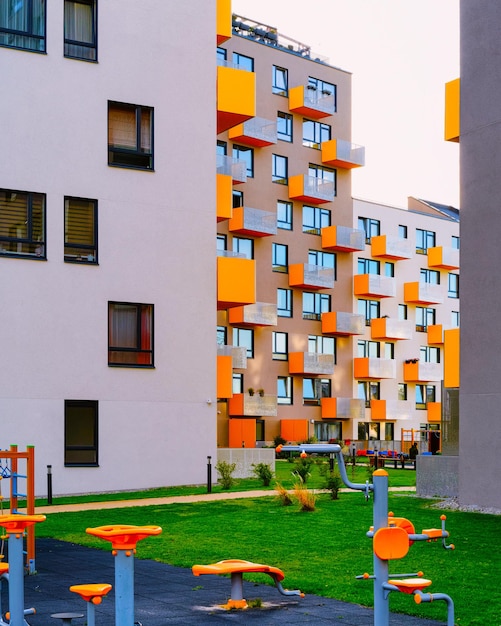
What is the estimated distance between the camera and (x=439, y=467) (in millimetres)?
23516

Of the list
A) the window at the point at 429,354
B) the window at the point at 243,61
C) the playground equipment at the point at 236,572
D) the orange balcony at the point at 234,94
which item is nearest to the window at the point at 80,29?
the orange balcony at the point at 234,94

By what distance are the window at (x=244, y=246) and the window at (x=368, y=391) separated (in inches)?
527

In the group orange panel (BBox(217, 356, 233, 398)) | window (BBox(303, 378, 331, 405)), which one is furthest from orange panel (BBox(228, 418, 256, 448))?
orange panel (BBox(217, 356, 233, 398))

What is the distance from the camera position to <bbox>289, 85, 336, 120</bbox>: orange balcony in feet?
195

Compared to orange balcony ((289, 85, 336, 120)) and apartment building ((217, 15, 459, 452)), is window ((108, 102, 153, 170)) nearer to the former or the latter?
apartment building ((217, 15, 459, 452))

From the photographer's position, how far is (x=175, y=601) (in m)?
11.2

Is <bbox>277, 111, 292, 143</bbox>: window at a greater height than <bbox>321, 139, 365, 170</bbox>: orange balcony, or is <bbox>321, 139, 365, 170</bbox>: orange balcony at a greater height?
<bbox>277, 111, 292, 143</bbox>: window

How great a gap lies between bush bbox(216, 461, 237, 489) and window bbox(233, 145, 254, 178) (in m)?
29.5

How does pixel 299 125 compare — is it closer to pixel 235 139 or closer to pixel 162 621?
pixel 235 139

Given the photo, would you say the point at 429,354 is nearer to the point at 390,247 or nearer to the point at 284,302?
the point at 390,247

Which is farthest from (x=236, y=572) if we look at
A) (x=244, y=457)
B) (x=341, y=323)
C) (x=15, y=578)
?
(x=341, y=323)

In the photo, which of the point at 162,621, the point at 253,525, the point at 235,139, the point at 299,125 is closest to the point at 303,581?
the point at 162,621

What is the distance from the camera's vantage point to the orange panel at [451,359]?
25.0 m

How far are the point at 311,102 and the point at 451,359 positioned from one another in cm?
3740
